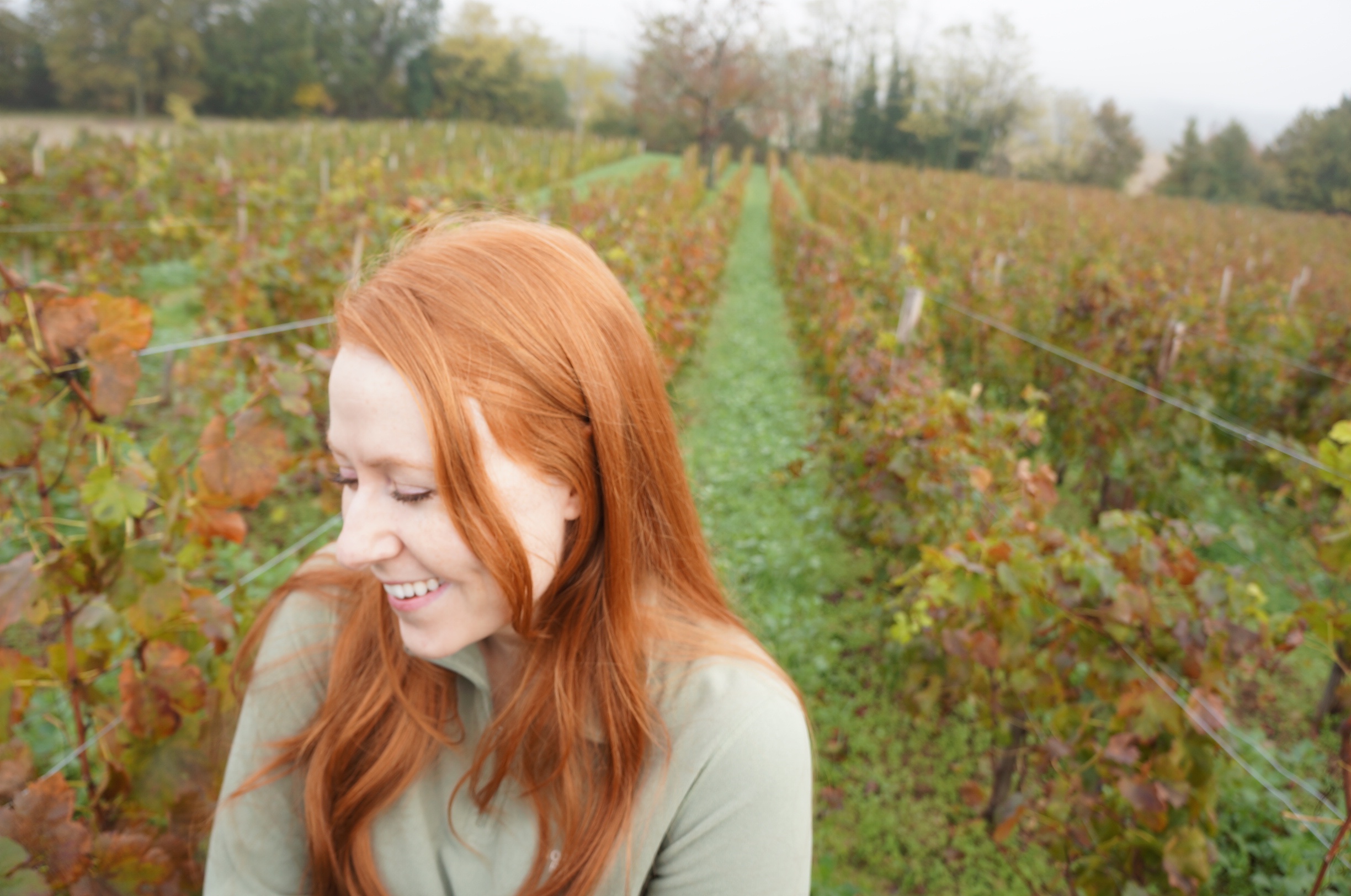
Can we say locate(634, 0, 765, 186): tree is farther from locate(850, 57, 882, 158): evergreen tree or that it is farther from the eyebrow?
the eyebrow

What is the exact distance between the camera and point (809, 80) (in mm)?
50188

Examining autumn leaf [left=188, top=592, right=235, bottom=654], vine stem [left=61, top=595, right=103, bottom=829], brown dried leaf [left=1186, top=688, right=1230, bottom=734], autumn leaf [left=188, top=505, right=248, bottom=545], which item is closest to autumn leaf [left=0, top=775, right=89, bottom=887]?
vine stem [left=61, top=595, right=103, bottom=829]

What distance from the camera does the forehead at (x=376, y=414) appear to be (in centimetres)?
80

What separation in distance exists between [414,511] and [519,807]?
0.48 m

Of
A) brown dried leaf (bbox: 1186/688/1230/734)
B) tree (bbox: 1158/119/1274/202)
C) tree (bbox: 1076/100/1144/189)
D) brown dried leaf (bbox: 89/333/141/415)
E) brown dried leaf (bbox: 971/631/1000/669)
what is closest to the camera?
brown dried leaf (bbox: 89/333/141/415)

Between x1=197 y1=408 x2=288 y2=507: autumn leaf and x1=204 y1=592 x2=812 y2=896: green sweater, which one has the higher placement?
x1=197 y1=408 x2=288 y2=507: autumn leaf

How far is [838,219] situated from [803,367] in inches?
444

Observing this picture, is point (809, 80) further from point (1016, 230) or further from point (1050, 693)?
point (1050, 693)

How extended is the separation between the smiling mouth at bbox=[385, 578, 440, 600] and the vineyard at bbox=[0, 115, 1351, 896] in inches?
20.5

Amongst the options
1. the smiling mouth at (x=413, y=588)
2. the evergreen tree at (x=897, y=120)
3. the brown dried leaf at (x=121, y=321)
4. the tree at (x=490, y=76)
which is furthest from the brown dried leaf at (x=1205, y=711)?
the tree at (x=490, y=76)

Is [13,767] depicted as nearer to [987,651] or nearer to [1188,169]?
[987,651]

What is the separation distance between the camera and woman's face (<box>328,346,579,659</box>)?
808 millimetres

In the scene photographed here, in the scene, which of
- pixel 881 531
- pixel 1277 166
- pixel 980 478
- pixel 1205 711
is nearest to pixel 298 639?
pixel 1205 711

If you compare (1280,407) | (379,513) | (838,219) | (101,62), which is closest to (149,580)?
(379,513)
